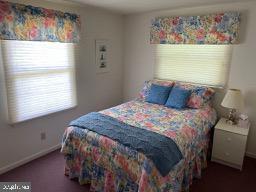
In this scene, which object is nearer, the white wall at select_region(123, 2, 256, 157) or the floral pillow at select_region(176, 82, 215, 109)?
the white wall at select_region(123, 2, 256, 157)

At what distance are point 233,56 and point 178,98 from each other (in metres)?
1.03

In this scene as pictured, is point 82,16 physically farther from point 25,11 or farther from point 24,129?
point 24,129

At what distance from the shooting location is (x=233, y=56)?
303 cm

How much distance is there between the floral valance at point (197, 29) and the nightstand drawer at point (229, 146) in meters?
1.34

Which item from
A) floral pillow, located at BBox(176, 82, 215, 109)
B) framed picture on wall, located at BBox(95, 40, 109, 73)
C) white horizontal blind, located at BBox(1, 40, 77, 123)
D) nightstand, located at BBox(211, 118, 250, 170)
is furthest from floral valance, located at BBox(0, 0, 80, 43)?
nightstand, located at BBox(211, 118, 250, 170)

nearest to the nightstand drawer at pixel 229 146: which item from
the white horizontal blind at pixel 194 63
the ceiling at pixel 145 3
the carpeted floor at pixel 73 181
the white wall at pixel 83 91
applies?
the carpeted floor at pixel 73 181

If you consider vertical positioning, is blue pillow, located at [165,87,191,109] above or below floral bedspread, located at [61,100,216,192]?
above

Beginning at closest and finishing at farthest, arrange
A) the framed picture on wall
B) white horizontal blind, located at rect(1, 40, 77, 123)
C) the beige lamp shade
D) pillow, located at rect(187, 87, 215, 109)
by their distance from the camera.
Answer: white horizontal blind, located at rect(1, 40, 77, 123) → the beige lamp shade → pillow, located at rect(187, 87, 215, 109) → the framed picture on wall

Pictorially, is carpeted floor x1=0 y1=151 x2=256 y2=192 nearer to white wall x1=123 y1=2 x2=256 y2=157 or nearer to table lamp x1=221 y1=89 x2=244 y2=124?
white wall x1=123 y1=2 x2=256 y2=157

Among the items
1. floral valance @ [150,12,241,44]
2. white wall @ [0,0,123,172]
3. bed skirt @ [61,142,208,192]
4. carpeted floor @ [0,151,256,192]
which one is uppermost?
floral valance @ [150,12,241,44]

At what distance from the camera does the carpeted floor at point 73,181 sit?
237cm

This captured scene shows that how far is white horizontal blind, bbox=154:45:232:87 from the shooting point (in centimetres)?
313

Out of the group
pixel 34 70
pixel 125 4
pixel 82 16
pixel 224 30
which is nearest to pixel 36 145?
pixel 34 70

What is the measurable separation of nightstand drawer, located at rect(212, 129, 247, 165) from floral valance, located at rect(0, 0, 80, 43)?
2.56 metres
